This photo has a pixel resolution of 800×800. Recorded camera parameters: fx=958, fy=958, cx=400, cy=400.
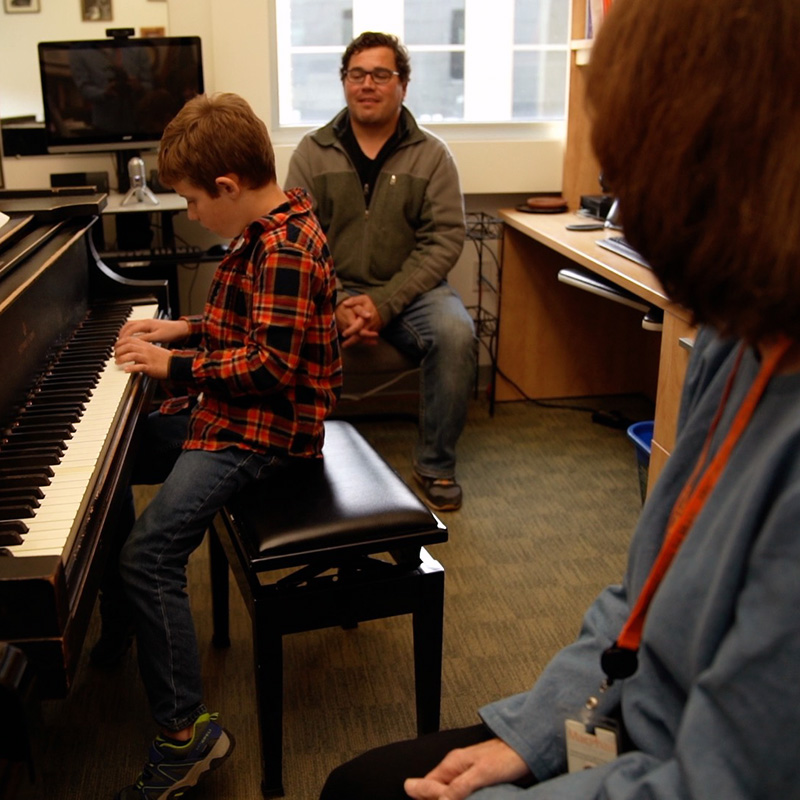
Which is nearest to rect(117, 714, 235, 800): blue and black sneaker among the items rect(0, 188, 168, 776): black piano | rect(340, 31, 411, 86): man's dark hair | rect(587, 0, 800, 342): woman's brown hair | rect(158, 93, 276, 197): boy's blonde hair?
rect(0, 188, 168, 776): black piano

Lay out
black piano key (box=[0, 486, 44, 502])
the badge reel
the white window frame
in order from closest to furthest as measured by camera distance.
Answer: the badge reel, black piano key (box=[0, 486, 44, 502]), the white window frame

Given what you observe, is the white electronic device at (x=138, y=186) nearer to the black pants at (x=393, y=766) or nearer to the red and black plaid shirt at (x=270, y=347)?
the red and black plaid shirt at (x=270, y=347)

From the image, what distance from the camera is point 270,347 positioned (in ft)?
5.18

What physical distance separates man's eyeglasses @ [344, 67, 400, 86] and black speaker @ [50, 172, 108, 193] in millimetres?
932

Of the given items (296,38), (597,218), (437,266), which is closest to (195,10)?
(296,38)

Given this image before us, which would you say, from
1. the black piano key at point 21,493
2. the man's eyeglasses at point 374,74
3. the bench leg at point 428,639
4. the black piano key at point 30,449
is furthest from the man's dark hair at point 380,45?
the black piano key at point 21,493

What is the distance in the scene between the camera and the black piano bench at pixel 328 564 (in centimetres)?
154

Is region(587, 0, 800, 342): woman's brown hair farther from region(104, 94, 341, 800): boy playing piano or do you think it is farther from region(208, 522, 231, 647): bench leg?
region(208, 522, 231, 647): bench leg

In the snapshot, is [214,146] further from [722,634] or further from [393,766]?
[722,634]

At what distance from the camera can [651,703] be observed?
0.85 m

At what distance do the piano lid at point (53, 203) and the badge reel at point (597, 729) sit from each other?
4.87 ft

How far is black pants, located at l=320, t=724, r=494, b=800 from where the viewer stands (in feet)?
3.38

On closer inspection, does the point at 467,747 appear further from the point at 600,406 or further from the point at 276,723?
the point at 600,406

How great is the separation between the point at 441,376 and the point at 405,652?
3.20 feet
